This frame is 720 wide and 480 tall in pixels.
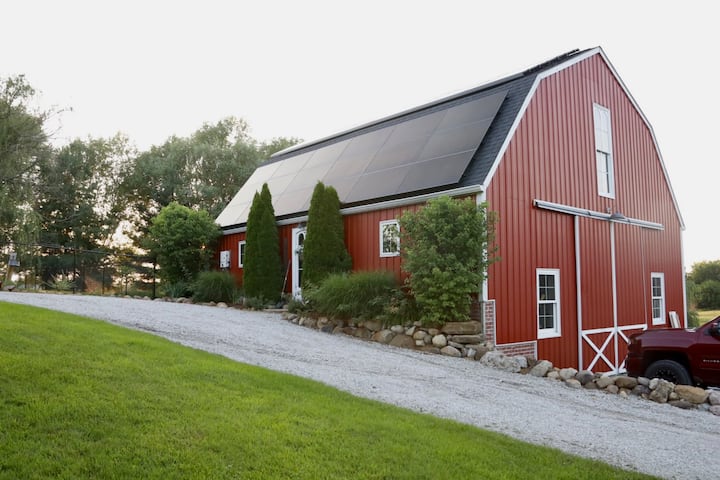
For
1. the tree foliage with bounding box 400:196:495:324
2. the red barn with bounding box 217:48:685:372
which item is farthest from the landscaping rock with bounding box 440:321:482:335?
the red barn with bounding box 217:48:685:372

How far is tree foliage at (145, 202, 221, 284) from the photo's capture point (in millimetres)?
18062

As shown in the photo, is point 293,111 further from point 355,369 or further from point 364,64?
point 355,369

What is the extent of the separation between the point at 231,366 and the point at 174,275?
12583 mm

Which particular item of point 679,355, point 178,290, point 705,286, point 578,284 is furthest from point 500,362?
point 705,286

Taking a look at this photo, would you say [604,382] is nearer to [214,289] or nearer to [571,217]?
[571,217]

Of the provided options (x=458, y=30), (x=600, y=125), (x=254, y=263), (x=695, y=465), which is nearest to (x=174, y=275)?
(x=254, y=263)

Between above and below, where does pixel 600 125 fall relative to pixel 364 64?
below

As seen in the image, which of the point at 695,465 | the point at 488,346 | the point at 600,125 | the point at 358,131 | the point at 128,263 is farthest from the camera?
the point at 128,263

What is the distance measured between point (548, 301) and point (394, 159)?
512cm

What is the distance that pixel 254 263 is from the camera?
50.3 feet

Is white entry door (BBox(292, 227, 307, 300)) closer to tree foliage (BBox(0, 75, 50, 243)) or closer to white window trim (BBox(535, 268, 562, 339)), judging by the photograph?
white window trim (BBox(535, 268, 562, 339))

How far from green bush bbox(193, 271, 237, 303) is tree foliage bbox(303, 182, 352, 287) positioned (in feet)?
13.1

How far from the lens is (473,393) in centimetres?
725

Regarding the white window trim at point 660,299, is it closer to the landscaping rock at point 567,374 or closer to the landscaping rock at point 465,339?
the landscaping rock at point 567,374
